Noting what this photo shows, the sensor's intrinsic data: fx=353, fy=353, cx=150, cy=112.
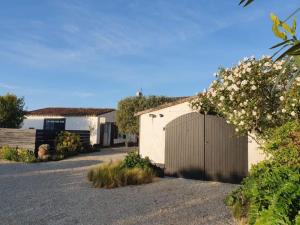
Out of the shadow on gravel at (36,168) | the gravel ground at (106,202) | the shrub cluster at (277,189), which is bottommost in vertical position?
the gravel ground at (106,202)

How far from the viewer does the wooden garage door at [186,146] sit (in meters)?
13.8

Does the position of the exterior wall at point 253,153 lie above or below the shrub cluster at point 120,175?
above

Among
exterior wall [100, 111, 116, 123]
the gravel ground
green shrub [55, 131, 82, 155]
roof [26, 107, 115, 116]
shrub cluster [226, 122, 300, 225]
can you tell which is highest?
roof [26, 107, 115, 116]

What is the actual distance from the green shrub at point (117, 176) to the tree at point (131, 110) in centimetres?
1676

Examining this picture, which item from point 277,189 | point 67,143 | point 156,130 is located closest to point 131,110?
point 67,143

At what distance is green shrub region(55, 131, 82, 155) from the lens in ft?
69.8

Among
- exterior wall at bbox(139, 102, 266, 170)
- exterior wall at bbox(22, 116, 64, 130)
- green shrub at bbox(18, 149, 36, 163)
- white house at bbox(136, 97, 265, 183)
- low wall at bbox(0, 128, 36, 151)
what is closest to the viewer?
white house at bbox(136, 97, 265, 183)

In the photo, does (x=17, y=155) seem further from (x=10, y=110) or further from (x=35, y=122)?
(x=35, y=122)

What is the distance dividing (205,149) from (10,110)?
18561mm

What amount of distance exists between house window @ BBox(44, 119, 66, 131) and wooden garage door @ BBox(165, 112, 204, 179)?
1926 centimetres

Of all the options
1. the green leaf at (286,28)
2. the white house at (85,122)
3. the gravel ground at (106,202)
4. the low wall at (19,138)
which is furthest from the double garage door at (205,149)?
the white house at (85,122)

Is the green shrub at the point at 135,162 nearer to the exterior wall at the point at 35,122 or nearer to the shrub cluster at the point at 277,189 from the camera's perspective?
the shrub cluster at the point at 277,189

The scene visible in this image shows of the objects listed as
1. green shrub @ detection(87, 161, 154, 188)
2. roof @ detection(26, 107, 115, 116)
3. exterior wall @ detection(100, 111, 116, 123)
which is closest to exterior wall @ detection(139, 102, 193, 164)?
green shrub @ detection(87, 161, 154, 188)

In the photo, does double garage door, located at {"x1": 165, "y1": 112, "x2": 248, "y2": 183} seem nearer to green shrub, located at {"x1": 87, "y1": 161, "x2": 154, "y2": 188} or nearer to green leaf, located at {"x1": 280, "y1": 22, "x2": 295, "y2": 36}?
green shrub, located at {"x1": 87, "y1": 161, "x2": 154, "y2": 188}
